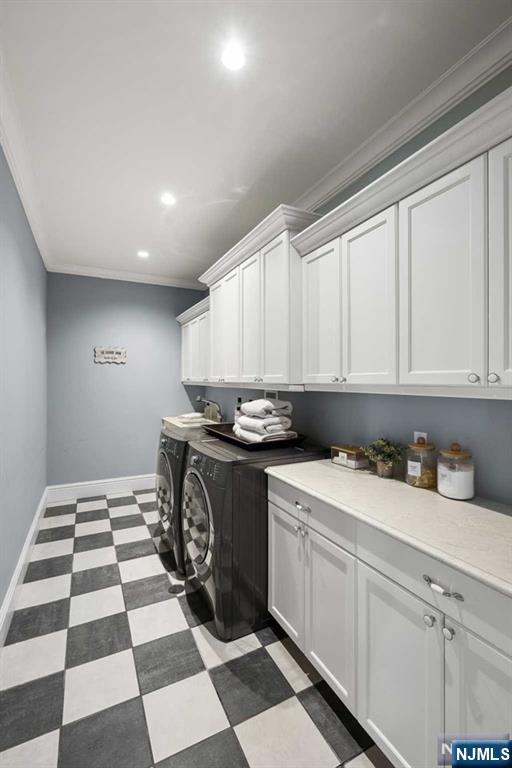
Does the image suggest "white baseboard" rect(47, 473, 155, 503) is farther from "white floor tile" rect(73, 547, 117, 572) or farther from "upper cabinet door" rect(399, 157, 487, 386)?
"upper cabinet door" rect(399, 157, 487, 386)

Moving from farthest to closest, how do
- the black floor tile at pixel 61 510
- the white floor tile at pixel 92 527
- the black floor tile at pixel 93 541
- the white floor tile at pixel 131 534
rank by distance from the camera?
the black floor tile at pixel 61 510 < the white floor tile at pixel 92 527 < the white floor tile at pixel 131 534 < the black floor tile at pixel 93 541

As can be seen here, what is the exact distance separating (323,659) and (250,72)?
2498 mm

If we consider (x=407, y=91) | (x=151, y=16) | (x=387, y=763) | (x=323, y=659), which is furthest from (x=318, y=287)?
(x=387, y=763)

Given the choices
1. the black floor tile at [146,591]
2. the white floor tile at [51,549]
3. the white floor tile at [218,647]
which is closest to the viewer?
the white floor tile at [218,647]

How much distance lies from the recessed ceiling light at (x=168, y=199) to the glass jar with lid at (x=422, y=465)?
2257mm

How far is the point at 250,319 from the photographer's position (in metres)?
2.41

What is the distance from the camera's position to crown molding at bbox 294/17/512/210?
124 centimetres

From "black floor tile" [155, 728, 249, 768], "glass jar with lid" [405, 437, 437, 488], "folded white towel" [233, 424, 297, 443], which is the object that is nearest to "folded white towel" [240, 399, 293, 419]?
"folded white towel" [233, 424, 297, 443]

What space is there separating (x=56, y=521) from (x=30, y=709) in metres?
2.10

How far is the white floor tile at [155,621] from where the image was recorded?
176 cm

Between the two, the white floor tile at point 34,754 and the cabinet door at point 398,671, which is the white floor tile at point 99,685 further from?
the cabinet door at point 398,671

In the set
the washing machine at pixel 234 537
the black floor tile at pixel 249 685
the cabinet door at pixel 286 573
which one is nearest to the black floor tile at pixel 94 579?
the washing machine at pixel 234 537

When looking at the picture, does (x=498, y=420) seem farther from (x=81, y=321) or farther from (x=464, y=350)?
(x=81, y=321)

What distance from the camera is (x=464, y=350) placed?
1130 mm
